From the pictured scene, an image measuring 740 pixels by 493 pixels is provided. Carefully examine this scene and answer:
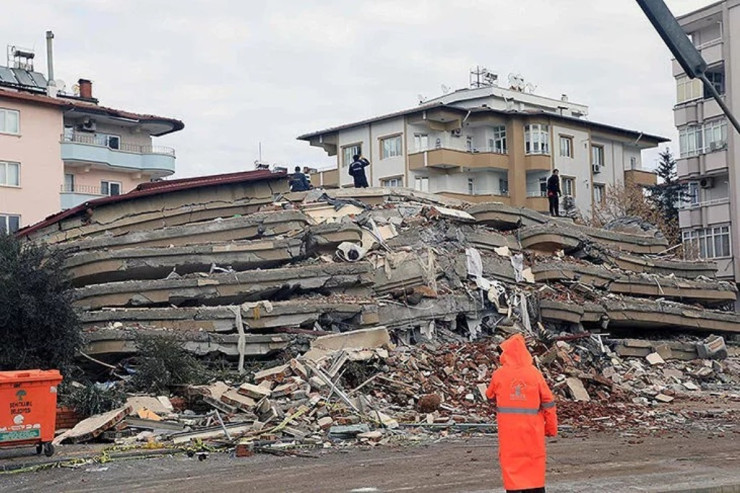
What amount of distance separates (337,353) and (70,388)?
4812 mm

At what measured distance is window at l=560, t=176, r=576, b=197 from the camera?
186ft

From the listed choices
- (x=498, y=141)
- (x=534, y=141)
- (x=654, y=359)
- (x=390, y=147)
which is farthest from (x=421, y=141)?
(x=654, y=359)

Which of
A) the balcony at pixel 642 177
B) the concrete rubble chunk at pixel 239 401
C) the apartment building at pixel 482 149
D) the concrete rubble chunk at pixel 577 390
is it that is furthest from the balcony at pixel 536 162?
the concrete rubble chunk at pixel 239 401

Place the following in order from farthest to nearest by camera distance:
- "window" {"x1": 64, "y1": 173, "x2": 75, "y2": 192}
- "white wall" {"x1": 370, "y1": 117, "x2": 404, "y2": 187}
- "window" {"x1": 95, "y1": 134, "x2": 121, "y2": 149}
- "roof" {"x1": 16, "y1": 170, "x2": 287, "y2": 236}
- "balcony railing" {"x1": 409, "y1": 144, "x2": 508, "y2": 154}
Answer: "white wall" {"x1": 370, "y1": 117, "x2": 404, "y2": 187}, "balcony railing" {"x1": 409, "y1": 144, "x2": 508, "y2": 154}, "window" {"x1": 95, "y1": 134, "x2": 121, "y2": 149}, "window" {"x1": 64, "y1": 173, "x2": 75, "y2": 192}, "roof" {"x1": 16, "y1": 170, "x2": 287, "y2": 236}

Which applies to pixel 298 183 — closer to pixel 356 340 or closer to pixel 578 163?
pixel 356 340

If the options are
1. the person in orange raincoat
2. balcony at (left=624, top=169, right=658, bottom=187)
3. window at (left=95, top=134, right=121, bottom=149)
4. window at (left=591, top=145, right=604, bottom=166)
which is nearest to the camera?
the person in orange raincoat

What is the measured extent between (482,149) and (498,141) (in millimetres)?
1149

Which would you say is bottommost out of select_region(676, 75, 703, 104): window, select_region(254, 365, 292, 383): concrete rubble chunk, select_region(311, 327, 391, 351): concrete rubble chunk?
select_region(254, 365, 292, 383): concrete rubble chunk

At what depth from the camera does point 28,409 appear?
13.0 m

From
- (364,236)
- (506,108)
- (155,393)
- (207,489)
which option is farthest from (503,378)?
(506,108)

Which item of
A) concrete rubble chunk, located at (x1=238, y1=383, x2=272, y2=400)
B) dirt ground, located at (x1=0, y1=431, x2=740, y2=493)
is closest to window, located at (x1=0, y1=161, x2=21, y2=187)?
concrete rubble chunk, located at (x1=238, y1=383, x2=272, y2=400)

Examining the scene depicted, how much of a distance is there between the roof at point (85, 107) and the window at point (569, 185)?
2264 centimetres

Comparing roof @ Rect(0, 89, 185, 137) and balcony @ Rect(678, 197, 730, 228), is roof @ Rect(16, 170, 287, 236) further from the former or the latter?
balcony @ Rect(678, 197, 730, 228)

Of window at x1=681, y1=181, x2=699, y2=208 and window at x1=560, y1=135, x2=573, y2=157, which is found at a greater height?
window at x1=560, y1=135, x2=573, y2=157
